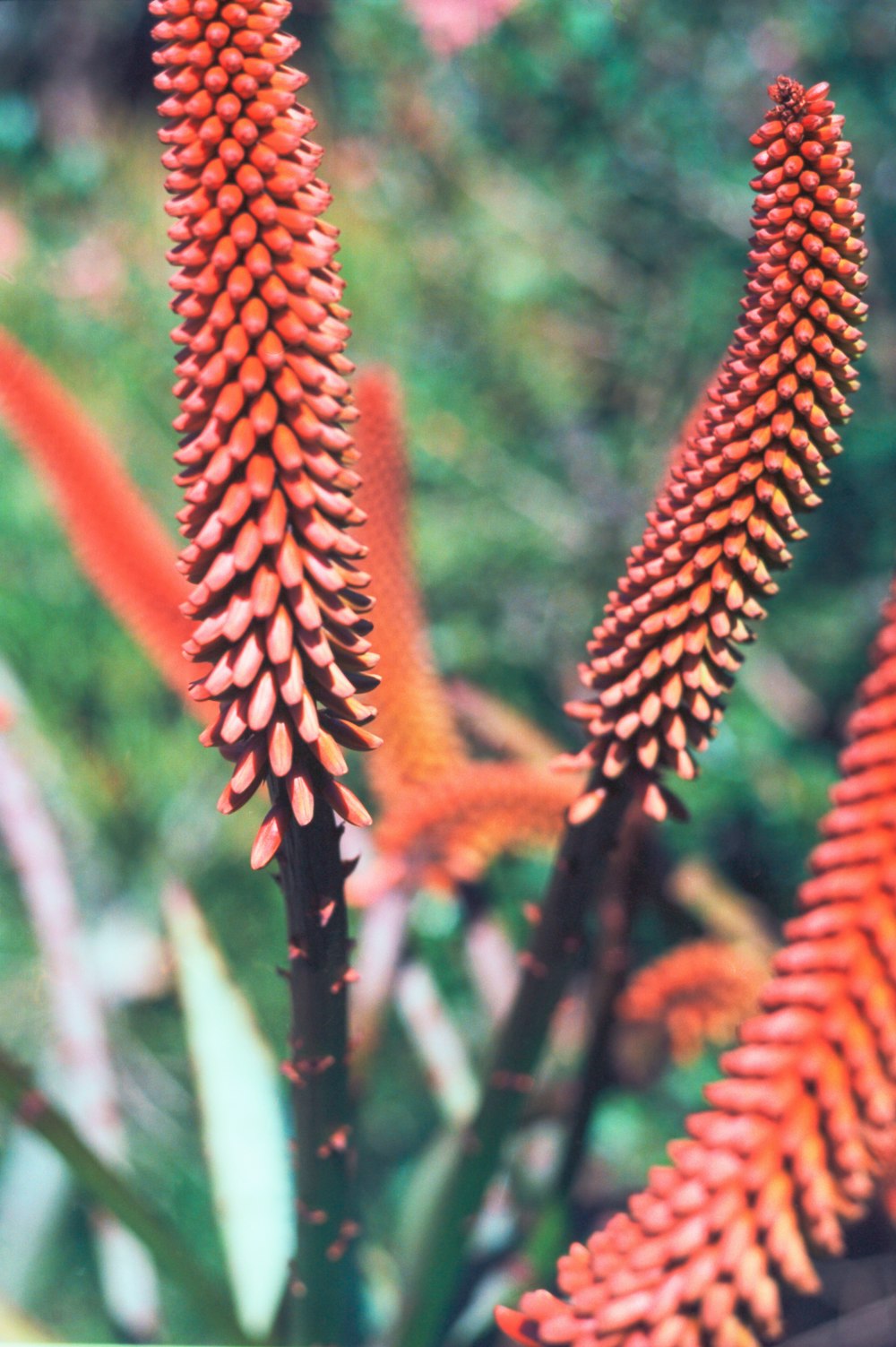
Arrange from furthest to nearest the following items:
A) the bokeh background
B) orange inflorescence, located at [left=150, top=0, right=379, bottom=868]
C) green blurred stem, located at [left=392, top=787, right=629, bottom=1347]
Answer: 1. the bokeh background
2. green blurred stem, located at [left=392, top=787, right=629, bottom=1347]
3. orange inflorescence, located at [left=150, top=0, right=379, bottom=868]

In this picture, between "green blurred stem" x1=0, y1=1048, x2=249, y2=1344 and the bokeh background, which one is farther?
the bokeh background

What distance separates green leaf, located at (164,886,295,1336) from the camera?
17.9 inches

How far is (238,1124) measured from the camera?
0.49 meters

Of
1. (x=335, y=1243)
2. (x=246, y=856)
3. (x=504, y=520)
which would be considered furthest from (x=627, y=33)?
(x=335, y=1243)

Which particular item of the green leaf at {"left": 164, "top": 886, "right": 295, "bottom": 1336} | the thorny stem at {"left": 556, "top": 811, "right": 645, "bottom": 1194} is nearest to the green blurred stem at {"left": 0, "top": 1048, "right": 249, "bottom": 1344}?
the green leaf at {"left": 164, "top": 886, "right": 295, "bottom": 1336}

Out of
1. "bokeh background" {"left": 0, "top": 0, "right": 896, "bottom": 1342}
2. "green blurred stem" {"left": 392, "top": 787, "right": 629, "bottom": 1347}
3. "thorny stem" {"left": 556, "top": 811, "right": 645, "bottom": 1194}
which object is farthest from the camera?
"bokeh background" {"left": 0, "top": 0, "right": 896, "bottom": 1342}

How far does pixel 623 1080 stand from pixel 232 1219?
0.20 metres

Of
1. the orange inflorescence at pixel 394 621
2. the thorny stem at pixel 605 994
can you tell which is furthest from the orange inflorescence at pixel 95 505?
the thorny stem at pixel 605 994

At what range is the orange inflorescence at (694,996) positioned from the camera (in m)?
0.48

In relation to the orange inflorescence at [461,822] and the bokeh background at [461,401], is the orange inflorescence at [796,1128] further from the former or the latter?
the bokeh background at [461,401]

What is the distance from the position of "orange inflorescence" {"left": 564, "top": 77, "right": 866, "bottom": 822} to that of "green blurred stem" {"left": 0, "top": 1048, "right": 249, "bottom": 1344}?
20 centimetres

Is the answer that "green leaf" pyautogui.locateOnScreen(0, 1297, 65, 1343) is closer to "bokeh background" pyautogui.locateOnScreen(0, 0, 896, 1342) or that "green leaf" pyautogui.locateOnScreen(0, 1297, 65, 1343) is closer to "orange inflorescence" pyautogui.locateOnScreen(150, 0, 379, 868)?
"bokeh background" pyautogui.locateOnScreen(0, 0, 896, 1342)

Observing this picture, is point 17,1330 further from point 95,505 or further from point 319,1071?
point 95,505

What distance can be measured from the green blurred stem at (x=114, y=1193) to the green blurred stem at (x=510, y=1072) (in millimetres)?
72
